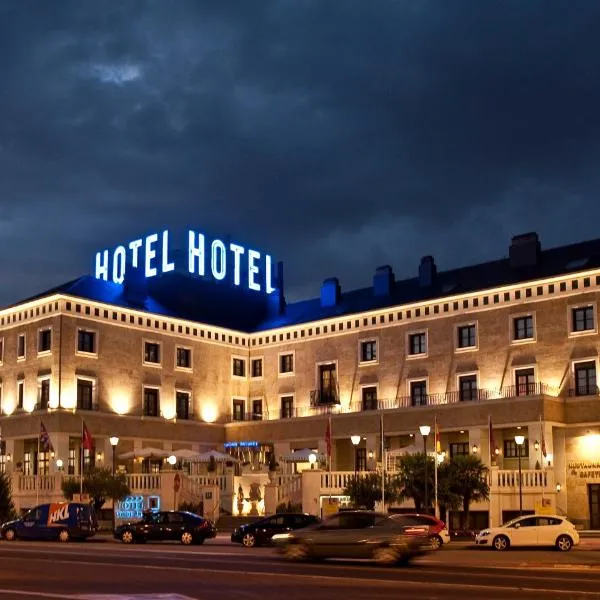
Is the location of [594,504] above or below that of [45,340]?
below

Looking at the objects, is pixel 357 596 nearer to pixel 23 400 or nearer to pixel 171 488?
pixel 171 488

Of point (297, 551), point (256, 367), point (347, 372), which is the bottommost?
point (297, 551)

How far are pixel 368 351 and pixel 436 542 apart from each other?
27635 millimetres

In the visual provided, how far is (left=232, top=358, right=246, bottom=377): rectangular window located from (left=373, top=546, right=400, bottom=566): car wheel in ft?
138

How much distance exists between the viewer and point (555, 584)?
19.2m

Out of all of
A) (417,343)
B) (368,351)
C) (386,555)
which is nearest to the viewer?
(386,555)

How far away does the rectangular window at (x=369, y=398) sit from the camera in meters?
60.1

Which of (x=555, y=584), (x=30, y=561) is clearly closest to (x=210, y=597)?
(x=555, y=584)

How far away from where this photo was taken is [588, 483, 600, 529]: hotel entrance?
4941cm

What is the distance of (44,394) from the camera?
5675cm

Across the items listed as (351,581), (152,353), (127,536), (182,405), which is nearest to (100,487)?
(127,536)

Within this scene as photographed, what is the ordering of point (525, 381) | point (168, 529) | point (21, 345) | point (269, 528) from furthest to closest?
point (21, 345), point (525, 381), point (168, 529), point (269, 528)

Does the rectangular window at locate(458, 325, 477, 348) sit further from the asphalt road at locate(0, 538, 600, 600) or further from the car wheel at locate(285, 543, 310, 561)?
the car wheel at locate(285, 543, 310, 561)

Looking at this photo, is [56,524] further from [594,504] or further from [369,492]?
[594,504]
